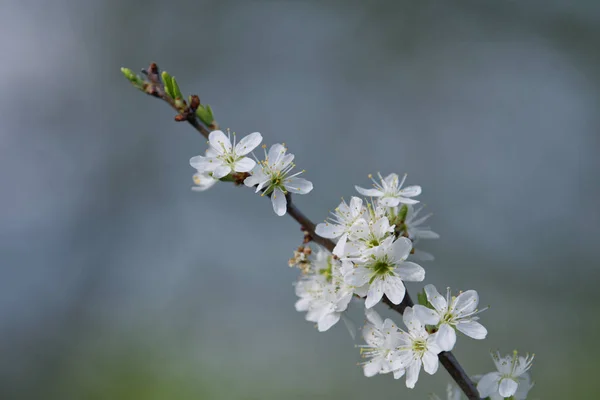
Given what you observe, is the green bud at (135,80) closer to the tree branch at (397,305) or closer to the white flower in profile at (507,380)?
the tree branch at (397,305)

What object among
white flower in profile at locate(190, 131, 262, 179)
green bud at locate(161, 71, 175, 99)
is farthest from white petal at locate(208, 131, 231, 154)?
green bud at locate(161, 71, 175, 99)

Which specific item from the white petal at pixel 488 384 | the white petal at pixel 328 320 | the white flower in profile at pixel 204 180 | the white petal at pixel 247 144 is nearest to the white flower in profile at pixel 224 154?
the white petal at pixel 247 144

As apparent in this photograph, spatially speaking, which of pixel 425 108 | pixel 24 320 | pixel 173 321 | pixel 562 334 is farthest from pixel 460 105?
pixel 24 320

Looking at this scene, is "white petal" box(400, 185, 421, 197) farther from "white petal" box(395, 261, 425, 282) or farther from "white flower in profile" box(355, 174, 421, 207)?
"white petal" box(395, 261, 425, 282)

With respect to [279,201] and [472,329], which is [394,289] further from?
[279,201]

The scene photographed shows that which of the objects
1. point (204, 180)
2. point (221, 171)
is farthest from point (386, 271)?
point (204, 180)

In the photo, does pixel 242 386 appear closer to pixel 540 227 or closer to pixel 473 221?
pixel 473 221
